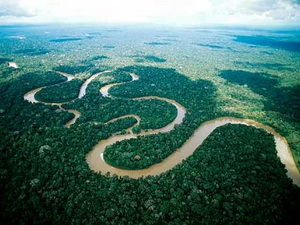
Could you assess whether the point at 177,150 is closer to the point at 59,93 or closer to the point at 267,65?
the point at 59,93

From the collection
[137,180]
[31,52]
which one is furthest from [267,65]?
[31,52]

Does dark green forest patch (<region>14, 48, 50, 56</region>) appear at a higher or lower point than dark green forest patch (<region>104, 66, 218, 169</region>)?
lower

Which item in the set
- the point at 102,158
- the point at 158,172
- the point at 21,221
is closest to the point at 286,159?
the point at 158,172

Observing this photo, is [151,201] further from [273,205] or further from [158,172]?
[273,205]

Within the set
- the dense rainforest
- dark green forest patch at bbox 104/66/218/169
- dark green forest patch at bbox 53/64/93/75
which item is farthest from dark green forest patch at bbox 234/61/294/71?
the dense rainforest

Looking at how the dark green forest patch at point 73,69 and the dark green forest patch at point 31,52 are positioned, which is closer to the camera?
the dark green forest patch at point 73,69

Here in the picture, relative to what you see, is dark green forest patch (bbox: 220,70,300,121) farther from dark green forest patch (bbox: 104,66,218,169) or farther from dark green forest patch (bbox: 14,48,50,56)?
dark green forest patch (bbox: 14,48,50,56)

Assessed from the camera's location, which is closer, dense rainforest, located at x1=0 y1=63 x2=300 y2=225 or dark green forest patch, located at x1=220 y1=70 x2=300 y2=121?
dense rainforest, located at x1=0 y1=63 x2=300 y2=225

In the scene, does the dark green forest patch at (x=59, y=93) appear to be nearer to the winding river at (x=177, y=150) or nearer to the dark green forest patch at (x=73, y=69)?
the winding river at (x=177, y=150)

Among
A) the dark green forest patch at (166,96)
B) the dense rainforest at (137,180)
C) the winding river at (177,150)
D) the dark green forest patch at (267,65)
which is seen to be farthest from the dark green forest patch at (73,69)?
the dark green forest patch at (267,65)

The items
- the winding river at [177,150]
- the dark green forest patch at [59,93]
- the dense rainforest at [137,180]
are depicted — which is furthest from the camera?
the dark green forest patch at [59,93]
